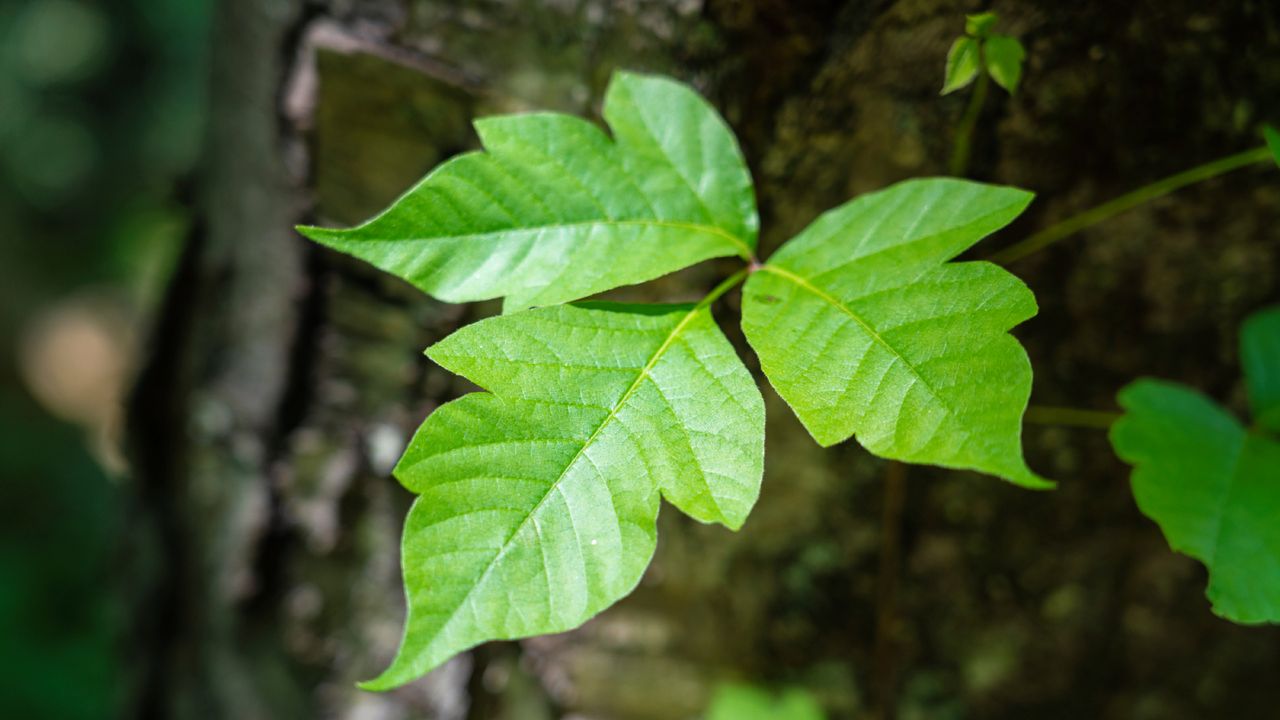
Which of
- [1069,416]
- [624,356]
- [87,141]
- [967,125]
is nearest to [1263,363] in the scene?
[1069,416]

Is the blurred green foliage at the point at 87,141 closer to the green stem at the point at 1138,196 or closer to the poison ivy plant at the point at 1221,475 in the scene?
the green stem at the point at 1138,196

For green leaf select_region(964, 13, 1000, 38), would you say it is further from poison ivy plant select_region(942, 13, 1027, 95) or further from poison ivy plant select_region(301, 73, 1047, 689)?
poison ivy plant select_region(301, 73, 1047, 689)

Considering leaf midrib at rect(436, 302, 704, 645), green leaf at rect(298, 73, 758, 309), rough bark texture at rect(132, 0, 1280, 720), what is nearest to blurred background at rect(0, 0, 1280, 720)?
rough bark texture at rect(132, 0, 1280, 720)

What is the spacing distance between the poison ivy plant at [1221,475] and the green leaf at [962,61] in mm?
401

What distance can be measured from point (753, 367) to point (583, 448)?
1.58ft

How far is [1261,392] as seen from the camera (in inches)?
34.9

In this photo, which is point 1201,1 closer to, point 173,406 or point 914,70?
point 914,70

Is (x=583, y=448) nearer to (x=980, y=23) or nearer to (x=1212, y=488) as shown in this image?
(x=980, y=23)

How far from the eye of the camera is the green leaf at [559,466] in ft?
1.65

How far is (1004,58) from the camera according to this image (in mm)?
664

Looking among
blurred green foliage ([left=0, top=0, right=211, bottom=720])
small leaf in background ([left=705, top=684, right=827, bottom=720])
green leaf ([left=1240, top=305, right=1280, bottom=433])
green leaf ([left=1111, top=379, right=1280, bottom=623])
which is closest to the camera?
green leaf ([left=1111, top=379, right=1280, bottom=623])

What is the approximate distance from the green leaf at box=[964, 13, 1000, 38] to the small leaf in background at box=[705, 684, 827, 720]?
103 centimetres

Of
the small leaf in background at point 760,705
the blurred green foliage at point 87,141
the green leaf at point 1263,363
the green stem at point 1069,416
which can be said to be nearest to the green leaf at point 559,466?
the green stem at point 1069,416

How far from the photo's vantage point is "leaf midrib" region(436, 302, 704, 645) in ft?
1.65
